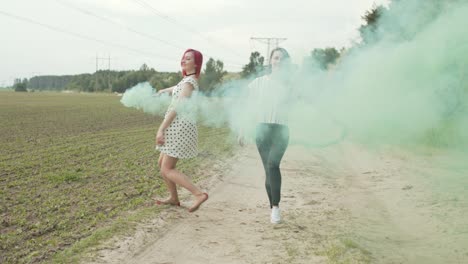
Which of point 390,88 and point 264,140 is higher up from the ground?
point 390,88

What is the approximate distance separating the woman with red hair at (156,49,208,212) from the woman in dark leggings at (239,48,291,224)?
0.85 metres

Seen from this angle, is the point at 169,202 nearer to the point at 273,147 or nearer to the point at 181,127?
the point at 181,127

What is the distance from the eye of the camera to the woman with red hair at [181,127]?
5.95 meters

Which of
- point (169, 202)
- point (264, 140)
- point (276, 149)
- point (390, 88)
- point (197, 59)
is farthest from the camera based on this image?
point (169, 202)

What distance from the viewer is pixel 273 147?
19.1 feet

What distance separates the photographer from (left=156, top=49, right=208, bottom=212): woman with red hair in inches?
234

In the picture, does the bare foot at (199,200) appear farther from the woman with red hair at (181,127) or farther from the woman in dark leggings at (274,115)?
the woman in dark leggings at (274,115)

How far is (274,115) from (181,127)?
3.98ft

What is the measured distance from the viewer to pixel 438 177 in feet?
28.7

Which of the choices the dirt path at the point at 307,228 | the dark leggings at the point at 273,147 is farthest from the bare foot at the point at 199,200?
the dark leggings at the point at 273,147

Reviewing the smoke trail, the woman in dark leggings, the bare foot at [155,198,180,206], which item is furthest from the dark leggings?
the bare foot at [155,198,180,206]

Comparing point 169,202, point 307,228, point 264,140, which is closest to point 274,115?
point 264,140

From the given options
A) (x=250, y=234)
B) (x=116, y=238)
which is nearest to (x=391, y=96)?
(x=250, y=234)

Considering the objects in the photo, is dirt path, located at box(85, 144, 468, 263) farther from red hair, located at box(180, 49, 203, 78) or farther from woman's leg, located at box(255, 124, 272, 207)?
red hair, located at box(180, 49, 203, 78)
